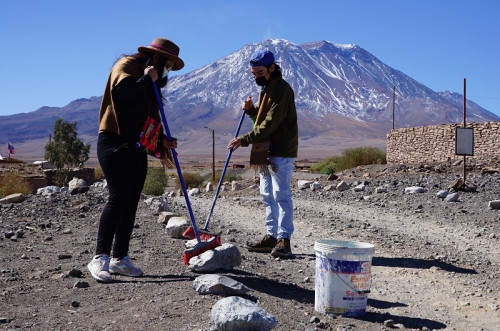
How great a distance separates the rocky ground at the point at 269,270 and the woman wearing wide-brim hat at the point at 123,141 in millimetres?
247

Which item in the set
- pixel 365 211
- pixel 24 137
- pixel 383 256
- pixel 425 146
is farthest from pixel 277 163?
pixel 24 137

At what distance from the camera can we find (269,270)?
469cm

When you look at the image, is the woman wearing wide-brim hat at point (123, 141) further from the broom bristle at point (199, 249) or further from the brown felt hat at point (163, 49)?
the broom bristle at point (199, 249)

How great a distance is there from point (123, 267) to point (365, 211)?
18.4 ft

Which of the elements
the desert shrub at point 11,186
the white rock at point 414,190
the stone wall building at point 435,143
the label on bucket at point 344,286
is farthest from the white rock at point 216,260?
the stone wall building at point 435,143

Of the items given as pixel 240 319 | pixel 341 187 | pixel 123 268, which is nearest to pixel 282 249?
pixel 123 268

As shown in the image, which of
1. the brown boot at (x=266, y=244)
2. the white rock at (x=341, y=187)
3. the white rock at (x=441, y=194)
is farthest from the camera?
the white rock at (x=341, y=187)

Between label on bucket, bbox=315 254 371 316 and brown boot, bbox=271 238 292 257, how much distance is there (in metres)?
1.75

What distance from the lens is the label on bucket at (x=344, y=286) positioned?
11.1 ft

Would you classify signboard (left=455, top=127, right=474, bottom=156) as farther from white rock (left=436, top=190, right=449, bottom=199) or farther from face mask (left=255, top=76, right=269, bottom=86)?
face mask (left=255, top=76, right=269, bottom=86)

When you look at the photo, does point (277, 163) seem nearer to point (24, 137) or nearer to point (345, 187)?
point (345, 187)

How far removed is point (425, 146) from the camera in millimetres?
22828

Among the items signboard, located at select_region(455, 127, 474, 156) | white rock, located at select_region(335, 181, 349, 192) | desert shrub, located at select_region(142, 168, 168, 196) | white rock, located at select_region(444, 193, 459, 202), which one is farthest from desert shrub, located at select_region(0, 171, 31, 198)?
signboard, located at select_region(455, 127, 474, 156)

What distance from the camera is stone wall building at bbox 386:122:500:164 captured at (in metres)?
19.2
